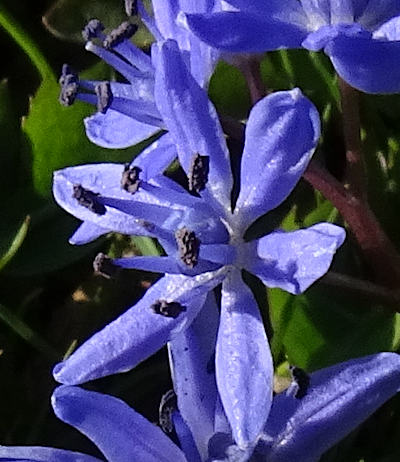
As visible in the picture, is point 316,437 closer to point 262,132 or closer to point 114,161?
point 262,132

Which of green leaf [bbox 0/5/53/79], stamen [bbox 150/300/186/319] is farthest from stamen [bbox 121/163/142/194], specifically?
green leaf [bbox 0/5/53/79]

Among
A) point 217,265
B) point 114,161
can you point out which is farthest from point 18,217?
point 217,265

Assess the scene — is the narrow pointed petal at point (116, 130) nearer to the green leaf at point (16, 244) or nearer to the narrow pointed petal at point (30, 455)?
the green leaf at point (16, 244)

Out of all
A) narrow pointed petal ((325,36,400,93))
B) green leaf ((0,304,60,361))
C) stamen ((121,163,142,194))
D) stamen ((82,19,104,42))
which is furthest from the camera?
green leaf ((0,304,60,361))

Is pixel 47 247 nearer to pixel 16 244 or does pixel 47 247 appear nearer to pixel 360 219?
pixel 16 244

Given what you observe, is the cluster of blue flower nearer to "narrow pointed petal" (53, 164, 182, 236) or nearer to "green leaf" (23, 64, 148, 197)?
"narrow pointed petal" (53, 164, 182, 236)
